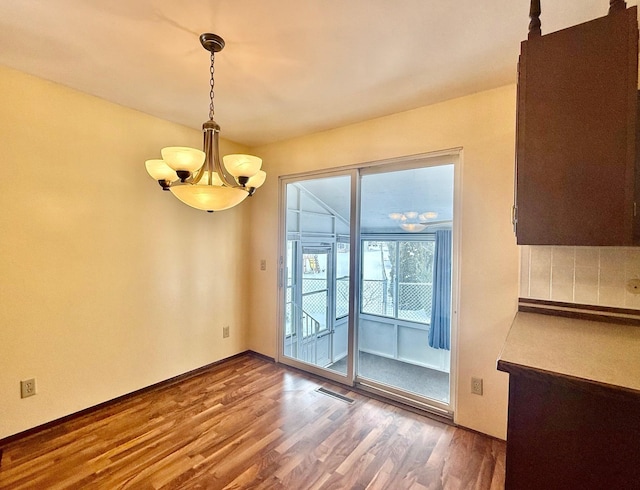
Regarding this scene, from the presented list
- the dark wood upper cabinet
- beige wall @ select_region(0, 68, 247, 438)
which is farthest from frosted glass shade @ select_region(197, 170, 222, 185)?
the dark wood upper cabinet

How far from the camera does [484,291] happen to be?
225cm

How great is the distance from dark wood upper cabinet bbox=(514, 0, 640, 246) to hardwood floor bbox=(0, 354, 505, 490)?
159cm

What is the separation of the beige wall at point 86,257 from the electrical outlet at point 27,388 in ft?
0.09

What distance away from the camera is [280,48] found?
179 cm

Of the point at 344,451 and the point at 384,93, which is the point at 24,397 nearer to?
the point at 344,451

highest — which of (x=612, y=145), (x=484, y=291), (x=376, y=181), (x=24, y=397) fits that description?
(x=376, y=181)

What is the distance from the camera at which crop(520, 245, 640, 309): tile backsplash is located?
1666mm

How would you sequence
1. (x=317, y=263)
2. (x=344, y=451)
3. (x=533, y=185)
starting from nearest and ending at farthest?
(x=533, y=185) < (x=344, y=451) < (x=317, y=263)

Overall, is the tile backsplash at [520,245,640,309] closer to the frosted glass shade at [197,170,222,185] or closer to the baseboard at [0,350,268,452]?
the frosted glass shade at [197,170,222,185]

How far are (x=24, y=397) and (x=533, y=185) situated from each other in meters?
3.42

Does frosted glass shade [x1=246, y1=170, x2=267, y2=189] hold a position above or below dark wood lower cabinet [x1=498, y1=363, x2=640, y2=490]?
above

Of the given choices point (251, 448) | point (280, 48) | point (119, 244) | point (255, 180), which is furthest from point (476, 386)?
point (119, 244)

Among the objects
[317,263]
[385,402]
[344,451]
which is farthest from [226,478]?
[317,263]

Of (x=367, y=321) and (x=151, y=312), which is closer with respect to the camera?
(x=151, y=312)
